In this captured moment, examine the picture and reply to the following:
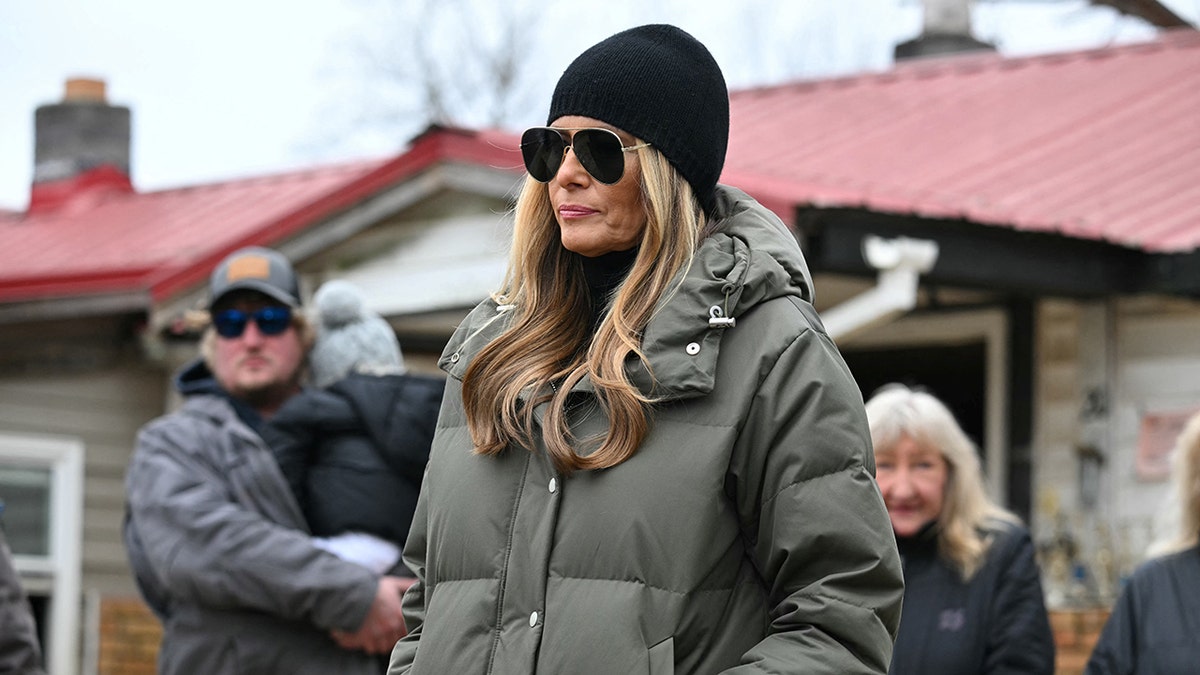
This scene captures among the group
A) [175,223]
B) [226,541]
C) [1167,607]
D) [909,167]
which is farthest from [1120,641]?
[175,223]

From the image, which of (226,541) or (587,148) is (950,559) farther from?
(587,148)

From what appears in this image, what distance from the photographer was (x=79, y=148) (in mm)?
14867

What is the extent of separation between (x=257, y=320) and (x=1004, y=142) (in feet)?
18.6

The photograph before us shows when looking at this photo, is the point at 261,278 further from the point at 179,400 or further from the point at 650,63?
the point at 179,400

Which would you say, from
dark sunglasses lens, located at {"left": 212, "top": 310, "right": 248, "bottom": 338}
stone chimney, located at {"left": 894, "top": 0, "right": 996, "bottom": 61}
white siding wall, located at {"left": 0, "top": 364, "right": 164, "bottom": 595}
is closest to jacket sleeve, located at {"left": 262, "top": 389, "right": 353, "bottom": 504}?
dark sunglasses lens, located at {"left": 212, "top": 310, "right": 248, "bottom": 338}

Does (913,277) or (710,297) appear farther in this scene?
(913,277)

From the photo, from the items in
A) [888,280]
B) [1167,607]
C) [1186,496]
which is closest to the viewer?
[1167,607]

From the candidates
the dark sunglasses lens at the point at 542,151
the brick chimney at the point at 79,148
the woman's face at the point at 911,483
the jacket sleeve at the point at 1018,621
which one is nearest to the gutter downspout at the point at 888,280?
the woman's face at the point at 911,483

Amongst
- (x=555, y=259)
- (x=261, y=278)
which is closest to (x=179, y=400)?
(x=261, y=278)

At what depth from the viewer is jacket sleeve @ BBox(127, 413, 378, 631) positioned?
4863mm

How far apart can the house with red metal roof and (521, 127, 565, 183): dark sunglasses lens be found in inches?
145

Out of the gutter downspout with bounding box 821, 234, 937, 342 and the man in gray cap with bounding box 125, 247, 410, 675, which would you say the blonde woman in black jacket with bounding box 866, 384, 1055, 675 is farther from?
the gutter downspout with bounding box 821, 234, 937, 342

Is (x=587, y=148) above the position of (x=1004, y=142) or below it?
below

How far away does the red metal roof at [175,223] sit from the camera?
29.1 ft
